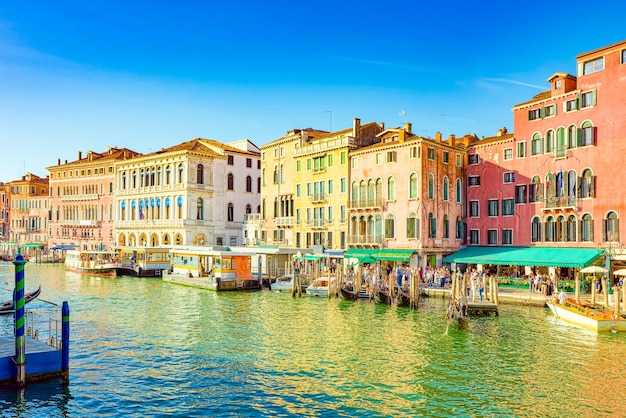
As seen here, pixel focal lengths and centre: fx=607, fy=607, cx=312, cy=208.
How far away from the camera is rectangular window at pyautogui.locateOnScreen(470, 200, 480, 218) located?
38438 mm

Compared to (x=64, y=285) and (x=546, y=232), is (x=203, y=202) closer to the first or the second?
(x=64, y=285)

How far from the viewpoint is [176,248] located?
151 ft

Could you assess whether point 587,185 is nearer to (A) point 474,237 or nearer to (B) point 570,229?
(B) point 570,229

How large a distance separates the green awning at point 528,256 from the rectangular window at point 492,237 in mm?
673

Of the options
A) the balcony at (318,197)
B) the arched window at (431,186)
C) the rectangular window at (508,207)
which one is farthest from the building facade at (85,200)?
the rectangular window at (508,207)

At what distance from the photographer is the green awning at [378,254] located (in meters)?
36.6

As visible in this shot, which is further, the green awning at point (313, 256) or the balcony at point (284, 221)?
the balcony at point (284, 221)

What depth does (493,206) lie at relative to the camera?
3747 cm

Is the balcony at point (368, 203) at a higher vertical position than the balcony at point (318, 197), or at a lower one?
lower

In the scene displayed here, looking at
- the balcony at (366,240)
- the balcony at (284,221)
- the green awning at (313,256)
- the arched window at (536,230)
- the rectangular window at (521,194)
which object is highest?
the rectangular window at (521,194)

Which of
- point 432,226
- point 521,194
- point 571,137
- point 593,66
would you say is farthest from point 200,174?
point 593,66

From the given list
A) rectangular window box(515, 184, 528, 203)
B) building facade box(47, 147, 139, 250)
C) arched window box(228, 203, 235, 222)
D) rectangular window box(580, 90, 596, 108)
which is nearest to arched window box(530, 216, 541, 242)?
rectangular window box(515, 184, 528, 203)

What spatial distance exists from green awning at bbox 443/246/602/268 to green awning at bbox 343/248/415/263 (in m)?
2.72

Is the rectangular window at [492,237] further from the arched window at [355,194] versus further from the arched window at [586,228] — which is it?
the arched window at [355,194]
